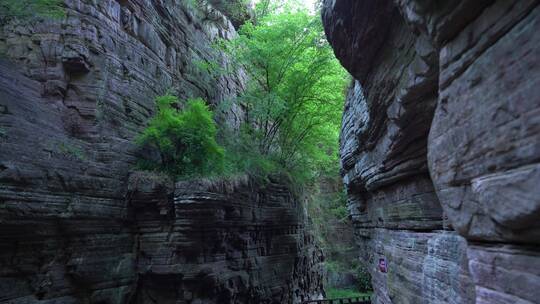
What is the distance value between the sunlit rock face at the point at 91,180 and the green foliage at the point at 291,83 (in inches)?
140

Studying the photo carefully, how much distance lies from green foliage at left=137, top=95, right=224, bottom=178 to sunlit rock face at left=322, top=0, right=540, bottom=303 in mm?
4794

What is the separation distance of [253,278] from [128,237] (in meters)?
4.10

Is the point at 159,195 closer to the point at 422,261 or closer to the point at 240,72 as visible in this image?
the point at 422,261

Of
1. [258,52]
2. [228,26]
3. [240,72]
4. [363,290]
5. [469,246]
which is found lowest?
[363,290]

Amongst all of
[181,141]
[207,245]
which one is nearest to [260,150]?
[181,141]

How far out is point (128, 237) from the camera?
26.2ft

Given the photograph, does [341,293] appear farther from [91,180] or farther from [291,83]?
[91,180]

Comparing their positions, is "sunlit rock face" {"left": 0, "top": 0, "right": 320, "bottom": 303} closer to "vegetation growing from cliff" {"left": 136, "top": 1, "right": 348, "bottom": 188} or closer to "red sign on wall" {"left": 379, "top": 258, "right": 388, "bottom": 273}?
"vegetation growing from cliff" {"left": 136, "top": 1, "right": 348, "bottom": 188}

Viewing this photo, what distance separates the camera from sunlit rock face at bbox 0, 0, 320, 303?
610 cm

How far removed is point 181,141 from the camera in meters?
8.73

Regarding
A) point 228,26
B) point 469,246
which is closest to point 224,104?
point 228,26

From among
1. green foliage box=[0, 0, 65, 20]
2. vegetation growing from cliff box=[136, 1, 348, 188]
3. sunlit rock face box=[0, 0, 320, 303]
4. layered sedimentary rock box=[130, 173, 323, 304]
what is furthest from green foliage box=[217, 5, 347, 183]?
green foliage box=[0, 0, 65, 20]

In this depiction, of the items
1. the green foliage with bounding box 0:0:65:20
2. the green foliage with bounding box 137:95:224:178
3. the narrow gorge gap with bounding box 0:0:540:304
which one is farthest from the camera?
the green foliage with bounding box 137:95:224:178

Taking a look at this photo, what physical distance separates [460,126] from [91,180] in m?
7.40
